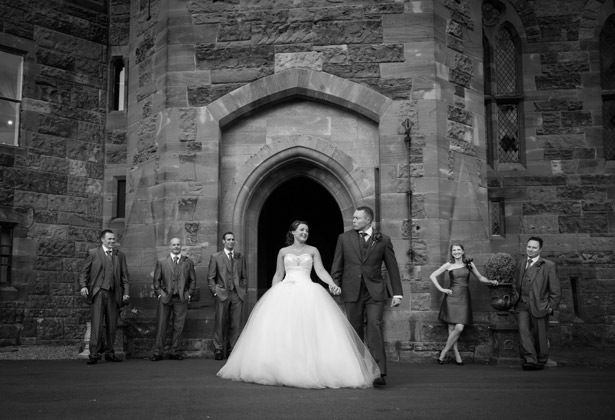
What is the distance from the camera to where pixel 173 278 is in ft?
36.7

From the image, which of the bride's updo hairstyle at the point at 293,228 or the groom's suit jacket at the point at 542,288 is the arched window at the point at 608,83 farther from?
the bride's updo hairstyle at the point at 293,228

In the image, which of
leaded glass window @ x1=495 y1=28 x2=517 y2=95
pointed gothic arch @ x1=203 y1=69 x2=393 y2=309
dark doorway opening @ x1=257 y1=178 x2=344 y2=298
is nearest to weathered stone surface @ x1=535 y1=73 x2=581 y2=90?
leaded glass window @ x1=495 y1=28 x2=517 y2=95

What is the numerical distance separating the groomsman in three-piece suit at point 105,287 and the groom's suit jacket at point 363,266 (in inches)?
160

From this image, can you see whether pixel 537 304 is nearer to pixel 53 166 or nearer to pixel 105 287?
pixel 105 287

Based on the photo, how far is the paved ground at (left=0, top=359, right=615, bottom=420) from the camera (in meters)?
6.00

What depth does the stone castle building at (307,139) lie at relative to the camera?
1148cm

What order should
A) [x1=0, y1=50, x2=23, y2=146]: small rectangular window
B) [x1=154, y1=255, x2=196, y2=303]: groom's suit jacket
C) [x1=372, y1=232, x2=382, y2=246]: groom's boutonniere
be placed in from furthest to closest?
[x1=0, y1=50, x2=23, y2=146]: small rectangular window, [x1=154, y1=255, x2=196, y2=303]: groom's suit jacket, [x1=372, y1=232, x2=382, y2=246]: groom's boutonniere

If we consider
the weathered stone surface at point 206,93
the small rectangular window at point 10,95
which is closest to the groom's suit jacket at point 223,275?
the weathered stone surface at point 206,93

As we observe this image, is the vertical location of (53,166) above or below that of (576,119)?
below

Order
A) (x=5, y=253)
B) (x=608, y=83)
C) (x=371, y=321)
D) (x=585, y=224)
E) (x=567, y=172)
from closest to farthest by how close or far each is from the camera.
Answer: (x=371, y=321) < (x=5, y=253) < (x=585, y=224) < (x=567, y=172) < (x=608, y=83)

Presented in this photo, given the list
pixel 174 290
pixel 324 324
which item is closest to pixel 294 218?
pixel 174 290

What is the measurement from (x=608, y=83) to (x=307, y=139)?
637 cm

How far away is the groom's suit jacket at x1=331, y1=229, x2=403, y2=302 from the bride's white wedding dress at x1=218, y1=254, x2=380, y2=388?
26 cm

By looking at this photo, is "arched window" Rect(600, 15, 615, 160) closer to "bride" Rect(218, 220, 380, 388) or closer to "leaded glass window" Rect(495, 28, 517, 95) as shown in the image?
"leaded glass window" Rect(495, 28, 517, 95)
